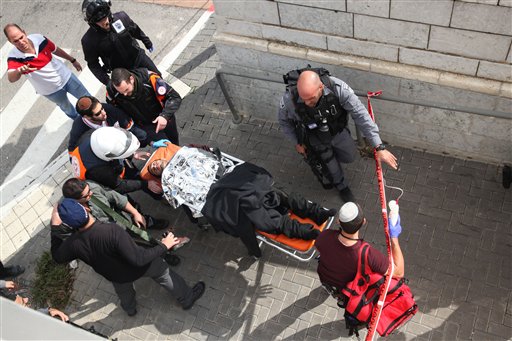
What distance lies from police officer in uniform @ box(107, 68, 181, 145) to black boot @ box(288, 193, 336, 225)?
70.1 inches

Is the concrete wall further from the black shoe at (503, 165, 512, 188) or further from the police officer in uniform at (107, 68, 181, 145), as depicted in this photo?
the police officer in uniform at (107, 68, 181, 145)

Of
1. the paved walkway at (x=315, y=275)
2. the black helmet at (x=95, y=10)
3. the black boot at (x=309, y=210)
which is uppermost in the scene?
the black helmet at (x=95, y=10)

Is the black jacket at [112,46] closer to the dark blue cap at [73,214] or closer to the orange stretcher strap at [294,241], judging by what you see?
the dark blue cap at [73,214]

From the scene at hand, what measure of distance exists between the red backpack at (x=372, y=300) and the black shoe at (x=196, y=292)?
1.86 meters

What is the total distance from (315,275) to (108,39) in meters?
3.71

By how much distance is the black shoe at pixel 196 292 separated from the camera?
18.3ft

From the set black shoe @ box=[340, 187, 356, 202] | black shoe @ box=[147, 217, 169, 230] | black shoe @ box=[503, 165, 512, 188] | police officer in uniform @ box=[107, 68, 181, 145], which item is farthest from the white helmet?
black shoe @ box=[503, 165, 512, 188]

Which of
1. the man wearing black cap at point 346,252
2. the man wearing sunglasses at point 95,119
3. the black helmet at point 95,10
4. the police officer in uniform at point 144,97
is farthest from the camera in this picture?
the black helmet at point 95,10

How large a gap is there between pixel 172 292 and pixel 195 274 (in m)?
0.57

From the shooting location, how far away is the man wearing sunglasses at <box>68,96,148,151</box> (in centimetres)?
528

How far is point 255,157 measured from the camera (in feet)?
21.9

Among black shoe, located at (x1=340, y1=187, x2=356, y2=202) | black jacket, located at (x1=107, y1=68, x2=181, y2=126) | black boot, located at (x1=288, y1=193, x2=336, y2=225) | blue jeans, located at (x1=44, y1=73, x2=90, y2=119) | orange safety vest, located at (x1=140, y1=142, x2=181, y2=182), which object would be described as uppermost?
black jacket, located at (x1=107, y1=68, x2=181, y2=126)

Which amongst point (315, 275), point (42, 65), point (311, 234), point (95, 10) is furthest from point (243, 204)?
point (42, 65)

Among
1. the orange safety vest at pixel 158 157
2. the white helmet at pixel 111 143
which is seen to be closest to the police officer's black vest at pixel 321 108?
the orange safety vest at pixel 158 157
